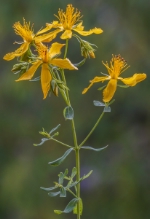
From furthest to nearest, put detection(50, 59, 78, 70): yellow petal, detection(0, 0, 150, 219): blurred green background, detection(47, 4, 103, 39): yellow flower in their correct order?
detection(0, 0, 150, 219): blurred green background, detection(47, 4, 103, 39): yellow flower, detection(50, 59, 78, 70): yellow petal

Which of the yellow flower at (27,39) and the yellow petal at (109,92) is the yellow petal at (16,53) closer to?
the yellow flower at (27,39)

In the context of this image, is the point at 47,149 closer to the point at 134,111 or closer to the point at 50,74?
the point at 134,111

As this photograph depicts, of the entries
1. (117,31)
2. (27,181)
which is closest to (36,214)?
(27,181)

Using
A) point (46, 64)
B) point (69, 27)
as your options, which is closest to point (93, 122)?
point (69, 27)

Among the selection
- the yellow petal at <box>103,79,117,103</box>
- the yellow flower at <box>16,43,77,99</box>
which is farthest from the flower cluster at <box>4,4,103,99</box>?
the yellow petal at <box>103,79,117,103</box>

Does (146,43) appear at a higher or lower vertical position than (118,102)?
higher

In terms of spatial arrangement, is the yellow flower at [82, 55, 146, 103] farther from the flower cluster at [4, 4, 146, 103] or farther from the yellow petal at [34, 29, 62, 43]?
the yellow petal at [34, 29, 62, 43]
